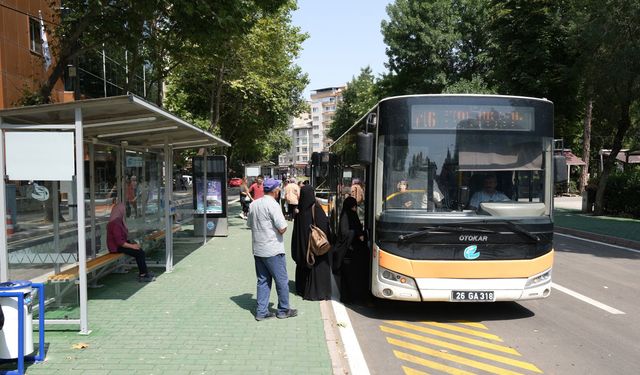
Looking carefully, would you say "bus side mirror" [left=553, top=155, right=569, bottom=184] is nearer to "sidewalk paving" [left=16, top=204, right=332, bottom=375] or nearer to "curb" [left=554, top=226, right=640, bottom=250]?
"sidewalk paving" [left=16, top=204, right=332, bottom=375]

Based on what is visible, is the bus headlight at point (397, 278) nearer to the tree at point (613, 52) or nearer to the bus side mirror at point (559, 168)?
the bus side mirror at point (559, 168)

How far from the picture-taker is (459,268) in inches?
246

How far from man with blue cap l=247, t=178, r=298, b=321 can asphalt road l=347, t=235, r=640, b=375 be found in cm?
110

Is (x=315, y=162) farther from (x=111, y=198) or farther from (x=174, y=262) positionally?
(x=111, y=198)

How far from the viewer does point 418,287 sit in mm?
6266

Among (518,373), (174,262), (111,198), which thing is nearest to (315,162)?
(174,262)

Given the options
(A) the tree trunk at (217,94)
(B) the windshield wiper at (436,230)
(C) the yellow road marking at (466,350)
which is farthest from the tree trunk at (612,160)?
(C) the yellow road marking at (466,350)

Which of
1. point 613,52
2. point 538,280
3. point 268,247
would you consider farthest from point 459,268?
point 613,52

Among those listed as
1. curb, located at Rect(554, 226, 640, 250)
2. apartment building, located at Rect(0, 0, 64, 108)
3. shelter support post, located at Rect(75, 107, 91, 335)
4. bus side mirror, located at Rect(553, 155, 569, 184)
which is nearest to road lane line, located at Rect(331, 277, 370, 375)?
shelter support post, located at Rect(75, 107, 91, 335)

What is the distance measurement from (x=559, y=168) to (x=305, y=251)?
11.6 feet

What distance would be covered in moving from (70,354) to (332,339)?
8.76ft

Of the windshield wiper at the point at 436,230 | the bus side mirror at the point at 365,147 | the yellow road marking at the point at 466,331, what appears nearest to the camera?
the yellow road marking at the point at 466,331

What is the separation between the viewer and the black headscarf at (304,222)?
7223 mm

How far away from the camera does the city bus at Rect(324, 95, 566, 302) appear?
625 centimetres
